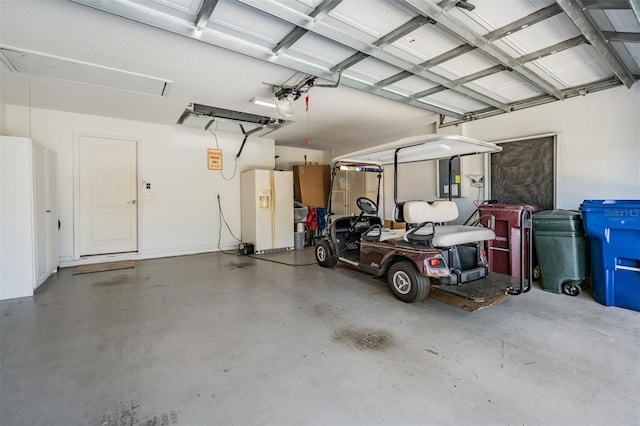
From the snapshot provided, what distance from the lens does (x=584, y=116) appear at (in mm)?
3891

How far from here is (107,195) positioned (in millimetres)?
5484

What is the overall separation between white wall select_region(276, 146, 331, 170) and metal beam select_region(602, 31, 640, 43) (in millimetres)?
6765

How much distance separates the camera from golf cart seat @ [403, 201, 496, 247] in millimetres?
2977

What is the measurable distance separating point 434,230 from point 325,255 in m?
2.18

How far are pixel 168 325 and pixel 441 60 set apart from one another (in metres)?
3.97

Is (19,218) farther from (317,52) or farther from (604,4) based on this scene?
(604,4)

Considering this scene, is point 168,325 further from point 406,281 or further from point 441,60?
point 441,60

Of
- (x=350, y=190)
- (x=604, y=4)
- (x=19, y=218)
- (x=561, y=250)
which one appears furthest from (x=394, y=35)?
(x=350, y=190)

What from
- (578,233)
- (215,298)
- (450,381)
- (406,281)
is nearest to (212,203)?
(215,298)

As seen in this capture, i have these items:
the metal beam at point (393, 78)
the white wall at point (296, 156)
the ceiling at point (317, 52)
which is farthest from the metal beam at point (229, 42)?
the white wall at point (296, 156)

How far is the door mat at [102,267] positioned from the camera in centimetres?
474

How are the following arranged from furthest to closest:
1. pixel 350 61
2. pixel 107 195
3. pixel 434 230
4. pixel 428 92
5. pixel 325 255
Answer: pixel 107 195
pixel 325 255
pixel 428 92
pixel 350 61
pixel 434 230

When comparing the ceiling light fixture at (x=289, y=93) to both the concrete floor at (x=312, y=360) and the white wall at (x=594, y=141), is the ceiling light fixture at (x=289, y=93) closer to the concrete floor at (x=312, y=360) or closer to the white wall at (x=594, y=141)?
the concrete floor at (x=312, y=360)

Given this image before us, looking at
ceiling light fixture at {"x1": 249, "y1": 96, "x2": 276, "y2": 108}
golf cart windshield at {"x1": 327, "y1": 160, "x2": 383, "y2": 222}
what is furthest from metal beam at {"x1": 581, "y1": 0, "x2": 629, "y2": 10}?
golf cart windshield at {"x1": 327, "y1": 160, "x2": 383, "y2": 222}
